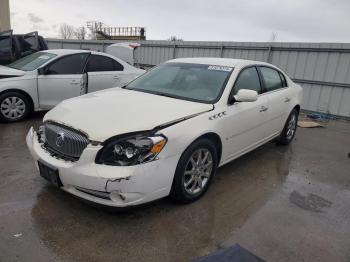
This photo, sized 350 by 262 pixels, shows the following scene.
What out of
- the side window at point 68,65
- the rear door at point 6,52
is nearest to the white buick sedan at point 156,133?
the side window at point 68,65

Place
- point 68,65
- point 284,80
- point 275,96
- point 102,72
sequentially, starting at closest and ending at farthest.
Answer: point 275,96
point 284,80
point 68,65
point 102,72

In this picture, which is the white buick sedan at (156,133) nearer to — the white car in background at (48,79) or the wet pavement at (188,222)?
the wet pavement at (188,222)

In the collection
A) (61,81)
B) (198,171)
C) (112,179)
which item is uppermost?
(61,81)

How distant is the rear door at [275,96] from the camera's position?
15.7 ft

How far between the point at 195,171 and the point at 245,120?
3.75 feet

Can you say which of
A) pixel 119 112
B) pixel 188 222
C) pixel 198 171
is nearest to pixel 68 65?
pixel 119 112

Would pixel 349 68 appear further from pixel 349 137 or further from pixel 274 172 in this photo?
pixel 274 172

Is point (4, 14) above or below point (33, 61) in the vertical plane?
above

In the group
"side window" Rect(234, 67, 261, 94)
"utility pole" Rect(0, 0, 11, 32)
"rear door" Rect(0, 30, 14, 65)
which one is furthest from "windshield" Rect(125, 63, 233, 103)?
"utility pole" Rect(0, 0, 11, 32)

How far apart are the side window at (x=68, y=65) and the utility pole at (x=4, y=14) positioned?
14477mm

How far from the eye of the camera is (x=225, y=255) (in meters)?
1.99

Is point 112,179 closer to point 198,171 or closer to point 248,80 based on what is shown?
point 198,171

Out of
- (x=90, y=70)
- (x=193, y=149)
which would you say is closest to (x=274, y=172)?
(x=193, y=149)

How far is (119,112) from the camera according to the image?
10.3 feet
